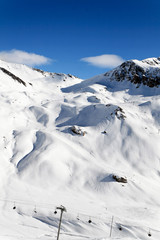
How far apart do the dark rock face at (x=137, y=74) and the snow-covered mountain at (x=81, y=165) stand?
9.60 feet

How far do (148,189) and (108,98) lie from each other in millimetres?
42975

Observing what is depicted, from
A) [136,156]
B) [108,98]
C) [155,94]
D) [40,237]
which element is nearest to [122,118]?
[136,156]

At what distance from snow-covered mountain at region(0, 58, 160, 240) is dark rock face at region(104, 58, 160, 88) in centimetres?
293

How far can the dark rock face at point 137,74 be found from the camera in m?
82.9

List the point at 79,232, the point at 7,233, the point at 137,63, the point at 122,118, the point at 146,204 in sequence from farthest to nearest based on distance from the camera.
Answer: the point at 137,63
the point at 122,118
the point at 146,204
the point at 79,232
the point at 7,233

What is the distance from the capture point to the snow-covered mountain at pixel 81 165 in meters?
28.0

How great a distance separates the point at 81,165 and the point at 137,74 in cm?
5639

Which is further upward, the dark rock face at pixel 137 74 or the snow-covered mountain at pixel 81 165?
the dark rock face at pixel 137 74

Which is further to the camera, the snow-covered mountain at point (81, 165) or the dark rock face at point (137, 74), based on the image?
the dark rock face at point (137, 74)

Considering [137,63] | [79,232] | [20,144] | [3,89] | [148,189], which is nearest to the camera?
[79,232]

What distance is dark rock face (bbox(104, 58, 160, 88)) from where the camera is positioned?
272 ft

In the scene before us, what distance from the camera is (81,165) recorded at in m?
42.8

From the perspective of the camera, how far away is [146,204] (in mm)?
35094

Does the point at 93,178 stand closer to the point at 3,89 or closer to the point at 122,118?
the point at 122,118
